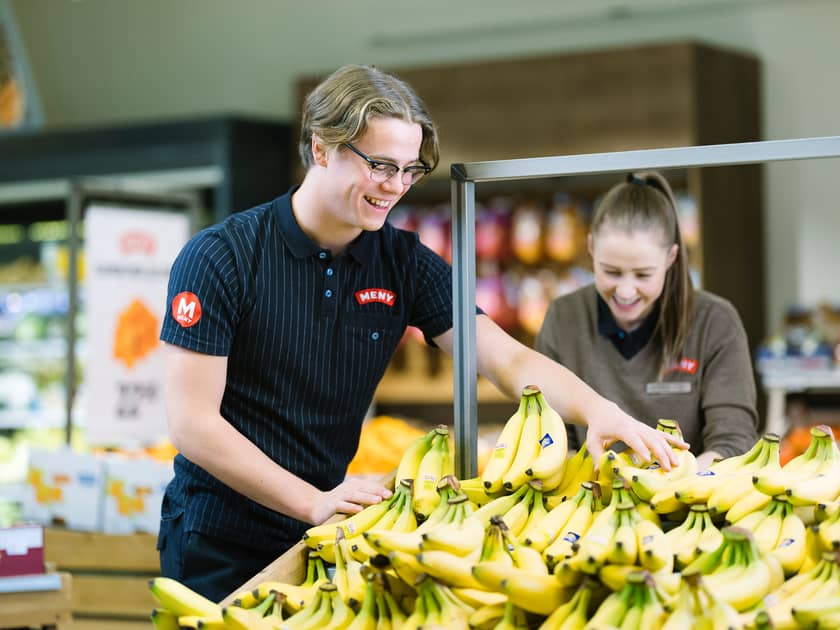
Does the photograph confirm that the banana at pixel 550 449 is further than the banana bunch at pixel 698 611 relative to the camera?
Yes

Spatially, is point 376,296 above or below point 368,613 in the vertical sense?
above

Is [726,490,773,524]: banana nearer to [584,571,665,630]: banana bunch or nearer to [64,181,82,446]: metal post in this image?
[584,571,665,630]: banana bunch

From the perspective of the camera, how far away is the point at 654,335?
8.63ft

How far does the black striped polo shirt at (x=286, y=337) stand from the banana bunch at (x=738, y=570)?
0.88 meters

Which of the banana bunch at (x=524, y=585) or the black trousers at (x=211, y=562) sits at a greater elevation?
the banana bunch at (x=524, y=585)

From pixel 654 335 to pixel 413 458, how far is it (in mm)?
739

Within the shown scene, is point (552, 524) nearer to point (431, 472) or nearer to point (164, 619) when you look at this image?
point (431, 472)

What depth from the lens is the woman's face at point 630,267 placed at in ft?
8.23

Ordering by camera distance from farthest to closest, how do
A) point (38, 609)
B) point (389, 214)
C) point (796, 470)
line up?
point (389, 214) < point (38, 609) < point (796, 470)

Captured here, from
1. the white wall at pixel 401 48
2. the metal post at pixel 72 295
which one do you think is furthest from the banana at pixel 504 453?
the white wall at pixel 401 48

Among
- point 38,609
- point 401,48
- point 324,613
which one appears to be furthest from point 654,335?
point 401,48

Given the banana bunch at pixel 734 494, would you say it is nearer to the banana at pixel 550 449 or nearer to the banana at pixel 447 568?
the banana at pixel 550 449

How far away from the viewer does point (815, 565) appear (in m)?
1.70

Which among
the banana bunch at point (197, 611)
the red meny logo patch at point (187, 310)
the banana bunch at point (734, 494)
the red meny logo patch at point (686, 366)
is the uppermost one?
the red meny logo patch at point (187, 310)
